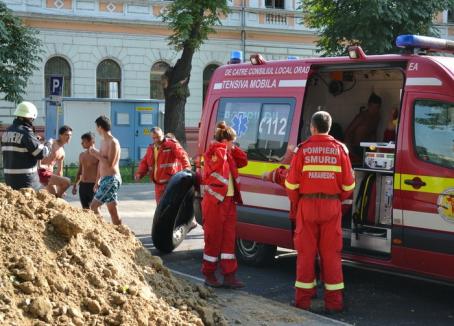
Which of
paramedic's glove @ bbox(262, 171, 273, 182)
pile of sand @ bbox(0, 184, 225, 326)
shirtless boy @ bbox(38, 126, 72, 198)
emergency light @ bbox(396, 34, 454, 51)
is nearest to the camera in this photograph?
pile of sand @ bbox(0, 184, 225, 326)

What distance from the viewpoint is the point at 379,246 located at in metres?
7.56

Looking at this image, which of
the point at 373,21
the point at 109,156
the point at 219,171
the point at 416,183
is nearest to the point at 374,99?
the point at 416,183

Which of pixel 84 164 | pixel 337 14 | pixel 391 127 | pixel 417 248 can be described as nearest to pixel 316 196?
pixel 417 248

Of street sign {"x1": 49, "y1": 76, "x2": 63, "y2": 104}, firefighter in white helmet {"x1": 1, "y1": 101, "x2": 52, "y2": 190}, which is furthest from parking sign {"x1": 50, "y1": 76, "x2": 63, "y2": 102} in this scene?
firefighter in white helmet {"x1": 1, "y1": 101, "x2": 52, "y2": 190}

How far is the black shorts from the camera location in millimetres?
10492

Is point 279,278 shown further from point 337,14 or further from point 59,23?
point 59,23

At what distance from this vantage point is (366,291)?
792 cm

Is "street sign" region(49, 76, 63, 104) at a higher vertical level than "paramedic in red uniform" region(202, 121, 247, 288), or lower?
higher

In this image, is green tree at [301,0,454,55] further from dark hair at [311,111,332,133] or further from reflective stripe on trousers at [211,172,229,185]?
dark hair at [311,111,332,133]

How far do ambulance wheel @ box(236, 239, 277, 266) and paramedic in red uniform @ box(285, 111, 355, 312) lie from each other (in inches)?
81.8

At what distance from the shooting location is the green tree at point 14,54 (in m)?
22.2

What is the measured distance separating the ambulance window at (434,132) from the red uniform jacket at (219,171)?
74.7 inches

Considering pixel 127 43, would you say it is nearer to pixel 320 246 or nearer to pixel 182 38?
pixel 182 38

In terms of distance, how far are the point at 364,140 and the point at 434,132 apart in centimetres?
221
